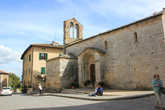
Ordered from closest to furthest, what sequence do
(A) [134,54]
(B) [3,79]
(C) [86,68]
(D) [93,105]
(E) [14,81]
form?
(D) [93,105] < (A) [134,54] < (C) [86,68] < (B) [3,79] < (E) [14,81]

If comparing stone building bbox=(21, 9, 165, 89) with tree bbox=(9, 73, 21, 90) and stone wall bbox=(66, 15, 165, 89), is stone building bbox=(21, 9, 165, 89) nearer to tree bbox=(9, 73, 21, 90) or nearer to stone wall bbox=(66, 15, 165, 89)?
stone wall bbox=(66, 15, 165, 89)

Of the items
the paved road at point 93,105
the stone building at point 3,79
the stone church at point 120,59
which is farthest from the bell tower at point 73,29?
the stone building at point 3,79

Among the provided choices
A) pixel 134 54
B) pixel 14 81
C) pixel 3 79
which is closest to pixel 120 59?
pixel 134 54

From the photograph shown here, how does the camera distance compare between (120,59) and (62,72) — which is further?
(62,72)

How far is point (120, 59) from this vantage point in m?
14.8

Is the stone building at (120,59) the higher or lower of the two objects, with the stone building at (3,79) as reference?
higher

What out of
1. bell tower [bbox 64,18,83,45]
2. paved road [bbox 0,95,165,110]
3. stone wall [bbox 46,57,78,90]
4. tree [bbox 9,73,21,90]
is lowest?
tree [bbox 9,73,21,90]

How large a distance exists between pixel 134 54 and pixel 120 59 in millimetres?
1565

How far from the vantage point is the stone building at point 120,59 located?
40.0 ft

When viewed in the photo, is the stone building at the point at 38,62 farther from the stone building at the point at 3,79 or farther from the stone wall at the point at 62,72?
the stone building at the point at 3,79

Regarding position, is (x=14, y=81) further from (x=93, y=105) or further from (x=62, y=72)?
(x=93, y=105)

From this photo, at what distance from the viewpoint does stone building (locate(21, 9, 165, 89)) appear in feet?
40.0

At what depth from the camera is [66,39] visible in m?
22.8

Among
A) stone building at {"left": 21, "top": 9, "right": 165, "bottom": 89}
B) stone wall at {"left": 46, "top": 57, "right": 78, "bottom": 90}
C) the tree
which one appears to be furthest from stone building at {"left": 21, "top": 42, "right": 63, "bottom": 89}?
the tree
